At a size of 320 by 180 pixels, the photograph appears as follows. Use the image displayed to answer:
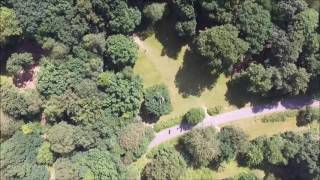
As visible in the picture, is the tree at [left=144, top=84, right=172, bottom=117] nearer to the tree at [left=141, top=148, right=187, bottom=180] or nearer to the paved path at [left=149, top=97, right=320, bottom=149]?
the paved path at [left=149, top=97, right=320, bottom=149]

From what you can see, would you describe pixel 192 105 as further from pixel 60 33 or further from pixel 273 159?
pixel 60 33

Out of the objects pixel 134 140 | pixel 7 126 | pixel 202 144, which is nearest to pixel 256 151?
pixel 202 144

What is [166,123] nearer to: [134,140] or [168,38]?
[134,140]

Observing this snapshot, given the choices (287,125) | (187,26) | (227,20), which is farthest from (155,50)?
(287,125)

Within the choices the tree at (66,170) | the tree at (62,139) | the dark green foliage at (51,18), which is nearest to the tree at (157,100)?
the tree at (62,139)

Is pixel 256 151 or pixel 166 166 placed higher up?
pixel 256 151

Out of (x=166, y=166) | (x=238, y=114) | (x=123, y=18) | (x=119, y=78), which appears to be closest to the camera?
(x=123, y=18)

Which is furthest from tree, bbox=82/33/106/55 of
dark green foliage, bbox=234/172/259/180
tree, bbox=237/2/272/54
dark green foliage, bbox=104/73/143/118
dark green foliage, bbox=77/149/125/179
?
dark green foliage, bbox=234/172/259/180
